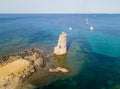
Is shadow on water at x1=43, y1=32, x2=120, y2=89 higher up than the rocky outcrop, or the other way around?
the rocky outcrop

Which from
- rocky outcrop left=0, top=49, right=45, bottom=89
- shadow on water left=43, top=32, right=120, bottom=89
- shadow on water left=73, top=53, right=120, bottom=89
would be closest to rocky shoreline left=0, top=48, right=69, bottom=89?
rocky outcrop left=0, top=49, right=45, bottom=89

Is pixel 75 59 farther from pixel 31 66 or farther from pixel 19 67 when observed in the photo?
pixel 19 67

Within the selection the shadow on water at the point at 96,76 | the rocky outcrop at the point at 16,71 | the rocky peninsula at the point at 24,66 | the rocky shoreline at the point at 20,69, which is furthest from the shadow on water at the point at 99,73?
the rocky outcrop at the point at 16,71

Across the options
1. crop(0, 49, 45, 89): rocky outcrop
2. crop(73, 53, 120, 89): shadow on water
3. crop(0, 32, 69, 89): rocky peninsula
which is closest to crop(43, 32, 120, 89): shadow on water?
crop(73, 53, 120, 89): shadow on water

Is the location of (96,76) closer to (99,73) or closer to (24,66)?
(99,73)

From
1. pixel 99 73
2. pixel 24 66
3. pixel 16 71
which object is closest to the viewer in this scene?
pixel 16 71

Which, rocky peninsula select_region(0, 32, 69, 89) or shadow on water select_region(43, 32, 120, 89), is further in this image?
rocky peninsula select_region(0, 32, 69, 89)

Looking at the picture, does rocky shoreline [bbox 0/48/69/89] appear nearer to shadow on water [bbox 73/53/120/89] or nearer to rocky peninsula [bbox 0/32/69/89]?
rocky peninsula [bbox 0/32/69/89]

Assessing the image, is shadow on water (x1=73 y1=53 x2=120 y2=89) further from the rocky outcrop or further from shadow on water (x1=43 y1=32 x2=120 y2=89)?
the rocky outcrop

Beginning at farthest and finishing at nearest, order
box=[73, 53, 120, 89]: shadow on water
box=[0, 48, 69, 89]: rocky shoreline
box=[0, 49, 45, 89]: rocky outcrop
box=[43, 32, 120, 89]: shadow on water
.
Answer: box=[73, 53, 120, 89]: shadow on water < box=[0, 48, 69, 89]: rocky shoreline < box=[0, 49, 45, 89]: rocky outcrop < box=[43, 32, 120, 89]: shadow on water

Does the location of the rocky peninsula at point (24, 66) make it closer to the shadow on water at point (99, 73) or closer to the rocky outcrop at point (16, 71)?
the rocky outcrop at point (16, 71)

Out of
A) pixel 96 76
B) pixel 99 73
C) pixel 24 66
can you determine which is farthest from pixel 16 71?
pixel 99 73

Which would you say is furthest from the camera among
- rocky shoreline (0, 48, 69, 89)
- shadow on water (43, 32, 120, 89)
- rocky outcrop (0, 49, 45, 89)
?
rocky shoreline (0, 48, 69, 89)
